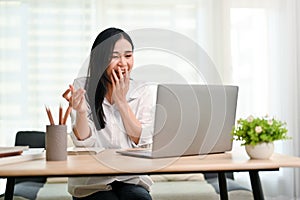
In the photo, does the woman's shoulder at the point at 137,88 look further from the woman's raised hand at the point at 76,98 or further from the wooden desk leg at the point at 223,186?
the wooden desk leg at the point at 223,186

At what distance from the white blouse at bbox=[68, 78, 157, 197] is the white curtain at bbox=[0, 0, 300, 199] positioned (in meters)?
1.97

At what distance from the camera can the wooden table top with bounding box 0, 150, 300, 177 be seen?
1.25 meters

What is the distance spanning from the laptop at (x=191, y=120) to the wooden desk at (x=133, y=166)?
5 centimetres

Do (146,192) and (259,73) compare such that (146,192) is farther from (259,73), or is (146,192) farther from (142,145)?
(259,73)

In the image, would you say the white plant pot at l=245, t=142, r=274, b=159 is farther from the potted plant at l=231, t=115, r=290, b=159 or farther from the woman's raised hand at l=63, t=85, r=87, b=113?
the woman's raised hand at l=63, t=85, r=87, b=113

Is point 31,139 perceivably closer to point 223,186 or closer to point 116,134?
point 116,134

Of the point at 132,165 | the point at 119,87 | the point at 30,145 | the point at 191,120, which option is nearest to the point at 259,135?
the point at 191,120

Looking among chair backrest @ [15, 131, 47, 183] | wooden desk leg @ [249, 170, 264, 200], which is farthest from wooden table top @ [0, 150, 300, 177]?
chair backrest @ [15, 131, 47, 183]

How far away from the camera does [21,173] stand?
A: 1.25 metres

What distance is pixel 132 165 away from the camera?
4.33ft

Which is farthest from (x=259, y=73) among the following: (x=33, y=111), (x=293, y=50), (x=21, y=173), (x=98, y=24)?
(x=21, y=173)

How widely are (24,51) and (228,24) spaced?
169 cm

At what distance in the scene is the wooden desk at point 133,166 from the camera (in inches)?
49.4

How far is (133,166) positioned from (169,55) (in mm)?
2779
